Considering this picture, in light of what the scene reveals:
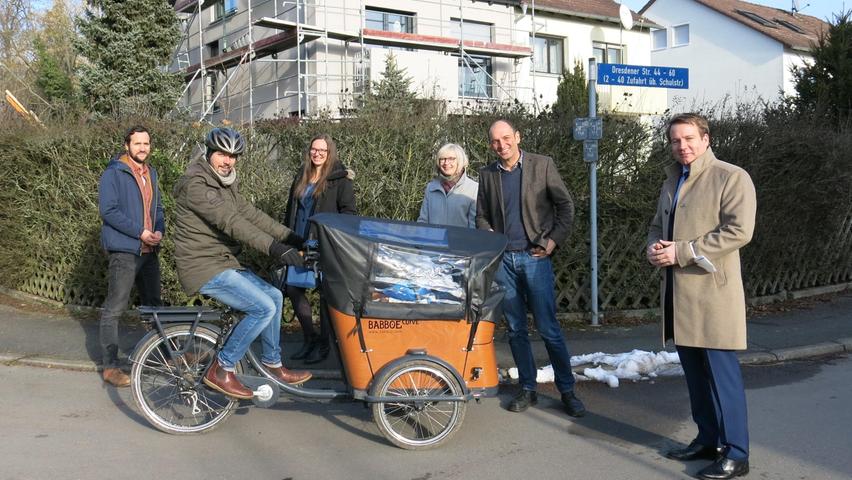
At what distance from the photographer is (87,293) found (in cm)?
934

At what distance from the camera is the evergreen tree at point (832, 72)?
508 inches

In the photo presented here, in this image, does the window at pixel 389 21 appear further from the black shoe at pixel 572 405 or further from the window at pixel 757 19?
the black shoe at pixel 572 405

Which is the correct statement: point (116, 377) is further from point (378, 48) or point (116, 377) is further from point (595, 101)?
point (378, 48)

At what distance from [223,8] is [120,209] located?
2059cm

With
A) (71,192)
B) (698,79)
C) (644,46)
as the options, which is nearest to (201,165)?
(71,192)

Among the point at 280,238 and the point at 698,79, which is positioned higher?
the point at 698,79

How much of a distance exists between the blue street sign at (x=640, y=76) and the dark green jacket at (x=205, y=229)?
4574 millimetres

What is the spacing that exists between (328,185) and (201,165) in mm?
1653

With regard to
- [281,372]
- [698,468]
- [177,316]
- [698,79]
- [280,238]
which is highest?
[698,79]

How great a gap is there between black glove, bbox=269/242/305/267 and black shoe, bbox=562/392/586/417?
2.19 metres

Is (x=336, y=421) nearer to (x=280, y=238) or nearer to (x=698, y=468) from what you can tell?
(x=280, y=238)

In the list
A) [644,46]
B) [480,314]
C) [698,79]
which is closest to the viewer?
[480,314]

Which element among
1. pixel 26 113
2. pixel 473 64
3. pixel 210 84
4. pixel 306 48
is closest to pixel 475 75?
pixel 473 64

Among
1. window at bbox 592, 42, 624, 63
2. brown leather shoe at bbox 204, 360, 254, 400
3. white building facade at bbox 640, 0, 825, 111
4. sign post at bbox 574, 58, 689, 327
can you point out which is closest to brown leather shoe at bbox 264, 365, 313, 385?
brown leather shoe at bbox 204, 360, 254, 400
